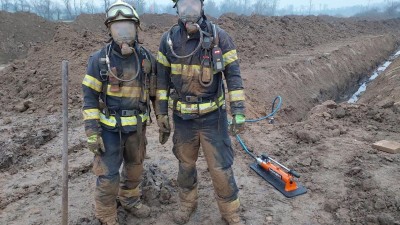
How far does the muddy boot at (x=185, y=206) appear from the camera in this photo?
4.11 meters

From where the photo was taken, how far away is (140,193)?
443cm

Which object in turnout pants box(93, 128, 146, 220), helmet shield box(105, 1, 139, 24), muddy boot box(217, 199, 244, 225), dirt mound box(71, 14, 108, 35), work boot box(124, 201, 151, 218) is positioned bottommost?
work boot box(124, 201, 151, 218)

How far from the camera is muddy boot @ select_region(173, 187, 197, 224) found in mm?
4113

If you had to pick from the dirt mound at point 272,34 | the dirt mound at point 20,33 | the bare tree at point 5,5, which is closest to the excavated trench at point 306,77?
the dirt mound at point 272,34

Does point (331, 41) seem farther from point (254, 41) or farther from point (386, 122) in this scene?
point (386, 122)

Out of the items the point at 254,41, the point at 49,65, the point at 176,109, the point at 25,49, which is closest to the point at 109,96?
the point at 176,109

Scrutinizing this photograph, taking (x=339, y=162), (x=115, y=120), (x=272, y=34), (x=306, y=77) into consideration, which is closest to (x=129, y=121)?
(x=115, y=120)

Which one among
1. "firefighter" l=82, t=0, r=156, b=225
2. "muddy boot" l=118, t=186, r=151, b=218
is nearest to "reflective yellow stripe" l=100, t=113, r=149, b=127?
"firefighter" l=82, t=0, r=156, b=225

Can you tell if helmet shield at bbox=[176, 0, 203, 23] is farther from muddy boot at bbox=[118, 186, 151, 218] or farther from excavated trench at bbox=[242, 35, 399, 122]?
excavated trench at bbox=[242, 35, 399, 122]

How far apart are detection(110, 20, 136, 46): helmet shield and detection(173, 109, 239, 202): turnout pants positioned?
100cm

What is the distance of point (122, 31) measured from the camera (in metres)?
3.50

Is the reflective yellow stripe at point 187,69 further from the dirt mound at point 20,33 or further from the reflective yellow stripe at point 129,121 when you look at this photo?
the dirt mound at point 20,33

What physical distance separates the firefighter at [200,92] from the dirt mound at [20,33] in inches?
692

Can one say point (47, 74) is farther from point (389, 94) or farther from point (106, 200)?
point (389, 94)
